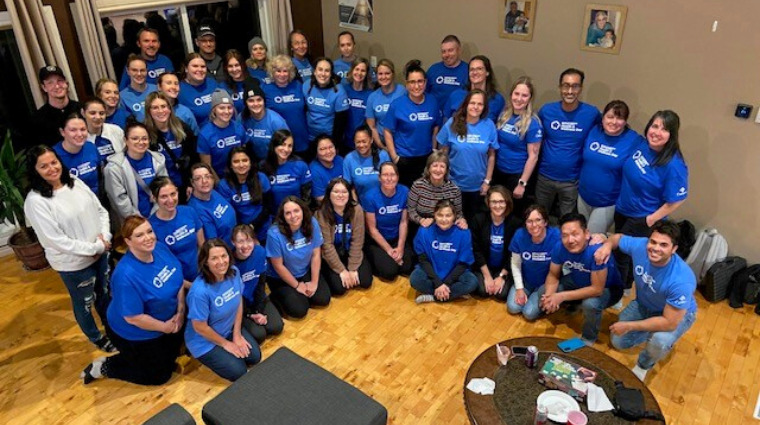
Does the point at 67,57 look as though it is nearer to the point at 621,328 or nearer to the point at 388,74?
the point at 388,74

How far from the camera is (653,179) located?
3.82 m

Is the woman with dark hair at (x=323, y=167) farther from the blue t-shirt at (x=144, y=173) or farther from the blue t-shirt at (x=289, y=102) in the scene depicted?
the blue t-shirt at (x=144, y=173)

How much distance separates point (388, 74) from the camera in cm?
484

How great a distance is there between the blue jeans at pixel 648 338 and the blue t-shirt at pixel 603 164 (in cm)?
90

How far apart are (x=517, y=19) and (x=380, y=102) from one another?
1.51 m

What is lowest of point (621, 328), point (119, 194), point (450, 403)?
point (450, 403)

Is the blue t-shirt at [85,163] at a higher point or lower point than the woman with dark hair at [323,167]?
higher

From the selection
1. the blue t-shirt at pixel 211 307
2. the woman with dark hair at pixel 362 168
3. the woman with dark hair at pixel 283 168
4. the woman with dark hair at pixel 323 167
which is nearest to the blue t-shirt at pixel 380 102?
the woman with dark hair at pixel 362 168

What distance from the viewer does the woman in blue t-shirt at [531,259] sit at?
3906 mm

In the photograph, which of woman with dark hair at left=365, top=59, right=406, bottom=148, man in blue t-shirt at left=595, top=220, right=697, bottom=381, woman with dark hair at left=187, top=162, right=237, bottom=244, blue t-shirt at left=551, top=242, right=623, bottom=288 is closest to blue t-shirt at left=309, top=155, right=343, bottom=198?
woman with dark hair at left=365, top=59, right=406, bottom=148

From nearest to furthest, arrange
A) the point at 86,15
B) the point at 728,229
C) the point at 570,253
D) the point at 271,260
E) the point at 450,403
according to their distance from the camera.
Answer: the point at 450,403
the point at 570,253
the point at 271,260
the point at 728,229
the point at 86,15

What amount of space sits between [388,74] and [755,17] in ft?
9.07

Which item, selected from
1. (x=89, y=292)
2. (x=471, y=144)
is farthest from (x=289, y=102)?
(x=89, y=292)

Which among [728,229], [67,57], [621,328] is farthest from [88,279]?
[728,229]
